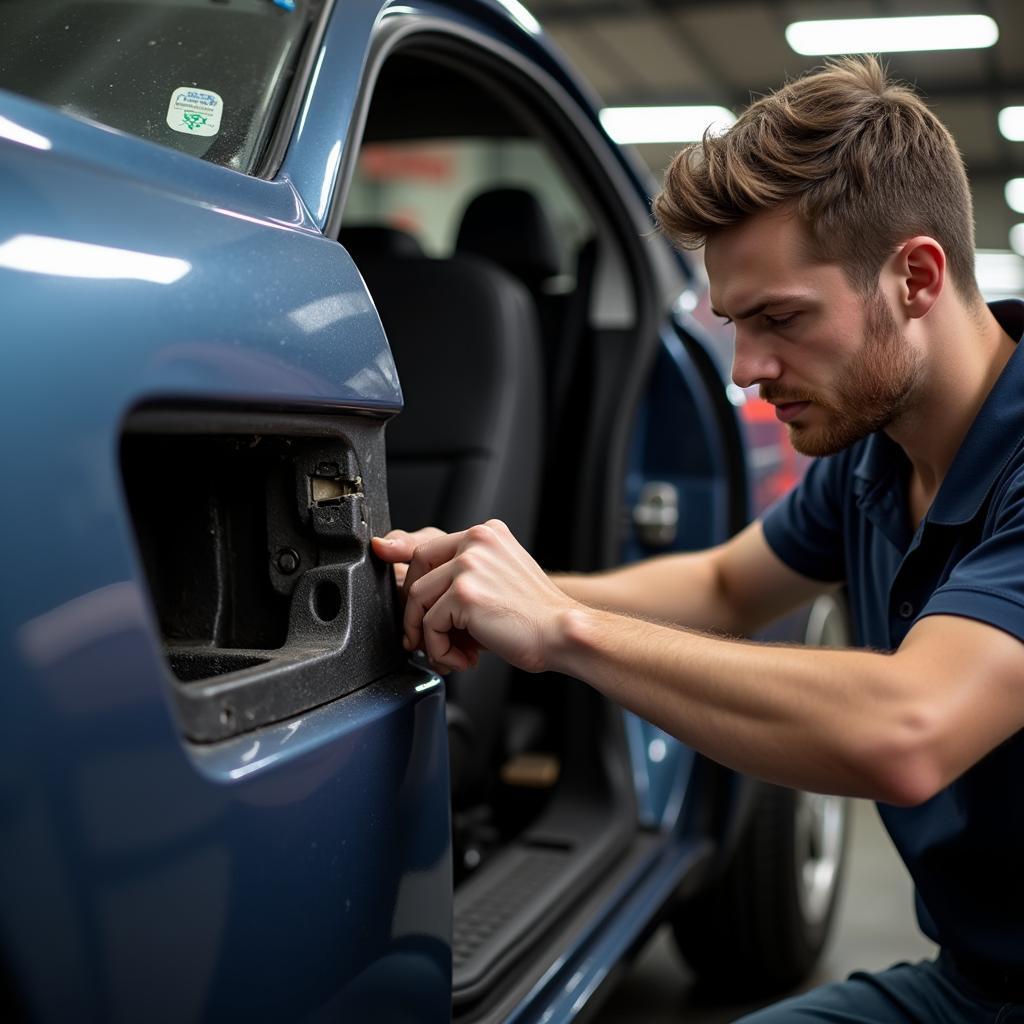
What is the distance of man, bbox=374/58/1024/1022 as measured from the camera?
1100 mm

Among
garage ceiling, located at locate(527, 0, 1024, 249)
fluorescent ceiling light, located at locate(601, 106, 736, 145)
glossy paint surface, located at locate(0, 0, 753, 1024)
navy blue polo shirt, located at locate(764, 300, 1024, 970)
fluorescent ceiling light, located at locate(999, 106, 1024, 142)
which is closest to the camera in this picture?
glossy paint surface, located at locate(0, 0, 753, 1024)

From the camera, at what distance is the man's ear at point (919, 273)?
4.46 ft

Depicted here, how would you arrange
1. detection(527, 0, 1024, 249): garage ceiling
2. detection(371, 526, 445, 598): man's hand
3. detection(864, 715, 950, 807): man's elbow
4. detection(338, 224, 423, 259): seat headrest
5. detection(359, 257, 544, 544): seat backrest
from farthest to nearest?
1. detection(527, 0, 1024, 249): garage ceiling
2. detection(338, 224, 423, 259): seat headrest
3. detection(359, 257, 544, 544): seat backrest
4. detection(371, 526, 445, 598): man's hand
5. detection(864, 715, 950, 807): man's elbow

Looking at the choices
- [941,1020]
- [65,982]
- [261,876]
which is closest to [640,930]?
[941,1020]

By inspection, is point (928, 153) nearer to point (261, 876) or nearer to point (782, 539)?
point (782, 539)

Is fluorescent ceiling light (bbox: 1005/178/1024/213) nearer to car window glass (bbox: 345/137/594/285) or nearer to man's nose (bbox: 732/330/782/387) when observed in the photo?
car window glass (bbox: 345/137/594/285)

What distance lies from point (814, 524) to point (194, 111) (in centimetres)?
97

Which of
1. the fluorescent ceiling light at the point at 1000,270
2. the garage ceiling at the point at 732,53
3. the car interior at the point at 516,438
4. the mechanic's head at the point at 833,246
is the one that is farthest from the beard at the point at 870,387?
the fluorescent ceiling light at the point at 1000,270

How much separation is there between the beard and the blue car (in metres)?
0.50

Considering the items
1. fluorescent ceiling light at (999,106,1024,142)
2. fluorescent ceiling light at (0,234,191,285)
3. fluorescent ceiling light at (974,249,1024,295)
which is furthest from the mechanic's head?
fluorescent ceiling light at (974,249,1024,295)

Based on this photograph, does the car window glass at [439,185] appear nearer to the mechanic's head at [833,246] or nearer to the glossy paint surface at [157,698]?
the mechanic's head at [833,246]

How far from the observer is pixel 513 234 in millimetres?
2621

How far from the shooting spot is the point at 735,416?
98.1 inches

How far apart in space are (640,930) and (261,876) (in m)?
1.06
